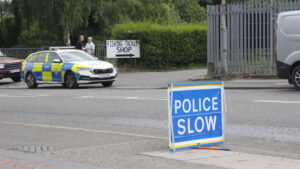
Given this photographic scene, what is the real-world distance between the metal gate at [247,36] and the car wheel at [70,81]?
201 inches

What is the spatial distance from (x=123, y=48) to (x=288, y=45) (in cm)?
1337

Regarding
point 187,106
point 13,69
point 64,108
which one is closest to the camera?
point 187,106

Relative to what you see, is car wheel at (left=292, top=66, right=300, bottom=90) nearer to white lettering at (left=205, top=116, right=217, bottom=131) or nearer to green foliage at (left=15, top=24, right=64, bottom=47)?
white lettering at (left=205, top=116, right=217, bottom=131)

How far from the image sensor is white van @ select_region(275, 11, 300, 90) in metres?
16.0

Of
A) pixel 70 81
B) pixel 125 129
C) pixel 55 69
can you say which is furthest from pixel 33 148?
pixel 55 69

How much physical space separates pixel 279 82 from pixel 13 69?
46.0 ft

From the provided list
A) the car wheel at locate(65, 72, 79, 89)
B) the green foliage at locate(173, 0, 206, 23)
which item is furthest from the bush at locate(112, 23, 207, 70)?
the green foliage at locate(173, 0, 206, 23)

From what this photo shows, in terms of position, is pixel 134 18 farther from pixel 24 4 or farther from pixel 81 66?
pixel 81 66

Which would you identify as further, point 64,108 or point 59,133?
point 64,108

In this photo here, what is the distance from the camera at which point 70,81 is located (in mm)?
21469

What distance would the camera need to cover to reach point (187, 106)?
7.67 m

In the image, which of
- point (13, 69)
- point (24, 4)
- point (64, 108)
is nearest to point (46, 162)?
point (64, 108)

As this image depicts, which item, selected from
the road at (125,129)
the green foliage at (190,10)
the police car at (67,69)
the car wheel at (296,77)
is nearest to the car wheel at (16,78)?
the police car at (67,69)

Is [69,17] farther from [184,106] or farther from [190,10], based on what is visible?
[190,10]
